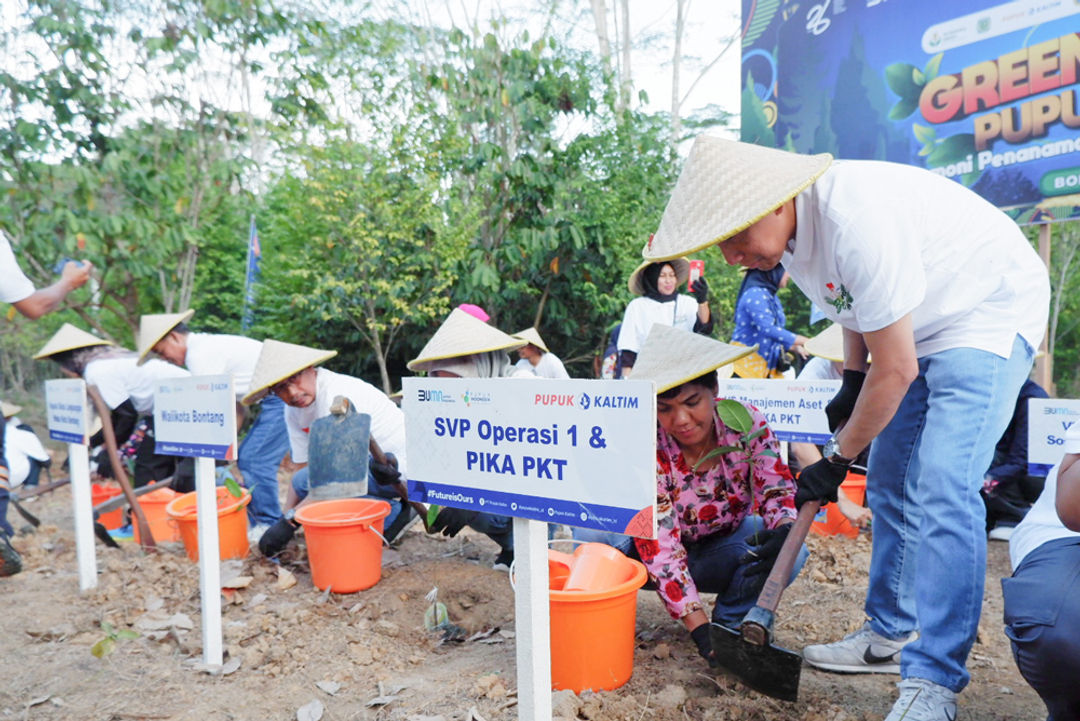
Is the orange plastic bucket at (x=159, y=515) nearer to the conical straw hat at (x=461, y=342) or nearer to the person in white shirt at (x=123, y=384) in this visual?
the person in white shirt at (x=123, y=384)

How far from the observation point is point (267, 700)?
2426 mm

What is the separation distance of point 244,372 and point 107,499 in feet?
5.04

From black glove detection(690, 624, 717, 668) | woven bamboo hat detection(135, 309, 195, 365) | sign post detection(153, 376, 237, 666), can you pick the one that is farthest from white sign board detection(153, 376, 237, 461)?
black glove detection(690, 624, 717, 668)

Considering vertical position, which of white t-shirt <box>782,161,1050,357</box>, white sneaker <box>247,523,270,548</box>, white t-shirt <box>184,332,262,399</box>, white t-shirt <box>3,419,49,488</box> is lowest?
white sneaker <box>247,523,270,548</box>

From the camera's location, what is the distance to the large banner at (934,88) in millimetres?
4457

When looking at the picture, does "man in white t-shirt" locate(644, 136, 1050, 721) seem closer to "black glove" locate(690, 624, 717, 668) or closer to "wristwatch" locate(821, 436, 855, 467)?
"wristwatch" locate(821, 436, 855, 467)

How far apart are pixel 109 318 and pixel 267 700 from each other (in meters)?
8.31

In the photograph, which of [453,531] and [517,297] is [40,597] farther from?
[517,297]

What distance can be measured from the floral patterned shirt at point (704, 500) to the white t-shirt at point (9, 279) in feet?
8.86

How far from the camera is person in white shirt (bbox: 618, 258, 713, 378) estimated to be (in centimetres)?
511

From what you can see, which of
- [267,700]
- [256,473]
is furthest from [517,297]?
[267,700]

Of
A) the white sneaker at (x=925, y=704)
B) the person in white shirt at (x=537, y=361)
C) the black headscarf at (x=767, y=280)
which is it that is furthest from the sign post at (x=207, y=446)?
the person in white shirt at (x=537, y=361)

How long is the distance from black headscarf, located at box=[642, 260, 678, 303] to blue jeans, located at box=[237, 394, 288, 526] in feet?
8.45

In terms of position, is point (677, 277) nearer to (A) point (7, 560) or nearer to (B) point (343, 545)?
(B) point (343, 545)
